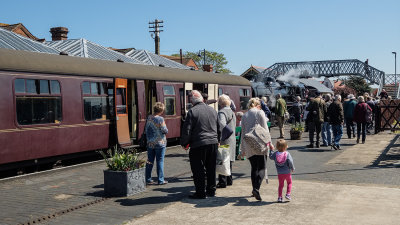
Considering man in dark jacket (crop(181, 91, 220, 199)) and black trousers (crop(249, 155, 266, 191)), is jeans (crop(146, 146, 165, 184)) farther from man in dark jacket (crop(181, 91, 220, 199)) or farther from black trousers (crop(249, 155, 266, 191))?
black trousers (crop(249, 155, 266, 191))

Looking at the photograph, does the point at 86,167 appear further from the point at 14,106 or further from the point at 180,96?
the point at 180,96

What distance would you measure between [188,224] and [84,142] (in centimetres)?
692

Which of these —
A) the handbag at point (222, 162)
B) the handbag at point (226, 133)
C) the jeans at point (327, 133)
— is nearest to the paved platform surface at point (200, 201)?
the handbag at point (222, 162)

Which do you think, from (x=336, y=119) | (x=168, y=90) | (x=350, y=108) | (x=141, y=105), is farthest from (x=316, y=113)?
(x=141, y=105)

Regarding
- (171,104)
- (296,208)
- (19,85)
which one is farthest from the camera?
(171,104)

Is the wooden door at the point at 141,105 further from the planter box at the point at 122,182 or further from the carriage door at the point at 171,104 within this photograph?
the planter box at the point at 122,182

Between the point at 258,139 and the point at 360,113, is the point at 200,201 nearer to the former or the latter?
the point at 258,139

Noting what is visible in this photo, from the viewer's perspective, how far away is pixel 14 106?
10148 millimetres

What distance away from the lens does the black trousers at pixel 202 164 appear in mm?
7734

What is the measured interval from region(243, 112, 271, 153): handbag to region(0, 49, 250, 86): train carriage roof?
604 centimetres

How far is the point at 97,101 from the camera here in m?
12.9

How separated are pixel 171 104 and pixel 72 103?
206 inches

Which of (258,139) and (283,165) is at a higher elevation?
(258,139)

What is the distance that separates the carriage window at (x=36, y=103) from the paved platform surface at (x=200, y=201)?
1.38 meters
